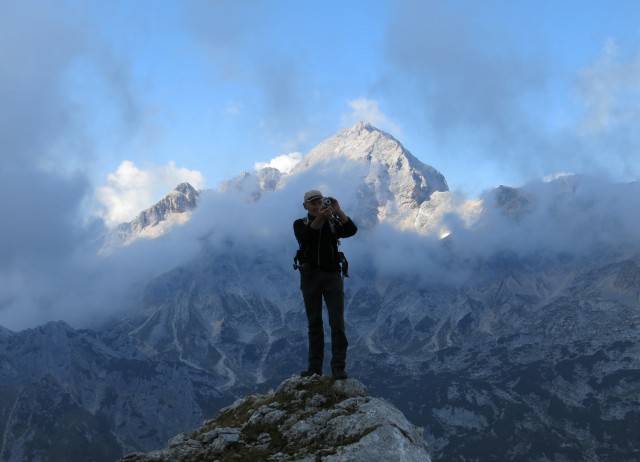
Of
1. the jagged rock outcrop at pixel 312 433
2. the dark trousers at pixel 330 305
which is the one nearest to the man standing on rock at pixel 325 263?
the dark trousers at pixel 330 305

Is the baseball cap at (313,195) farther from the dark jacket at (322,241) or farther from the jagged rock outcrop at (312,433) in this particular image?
the jagged rock outcrop at (312,433)

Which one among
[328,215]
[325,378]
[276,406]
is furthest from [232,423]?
[328,215]

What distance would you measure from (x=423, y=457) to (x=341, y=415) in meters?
2.69

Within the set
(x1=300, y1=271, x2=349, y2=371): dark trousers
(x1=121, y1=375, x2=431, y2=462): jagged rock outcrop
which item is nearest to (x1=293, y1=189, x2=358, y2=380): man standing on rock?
(x1=300, y1=271, x2=349, y2=371): dark trousers

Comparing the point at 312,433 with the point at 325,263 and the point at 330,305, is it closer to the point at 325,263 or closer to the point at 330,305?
the point at 330,305

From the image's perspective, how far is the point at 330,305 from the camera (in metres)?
24.3

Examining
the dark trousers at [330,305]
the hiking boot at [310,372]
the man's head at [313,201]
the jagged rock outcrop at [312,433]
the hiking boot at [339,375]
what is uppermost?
the man's head at [313,201]

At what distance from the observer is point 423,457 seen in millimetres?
19094

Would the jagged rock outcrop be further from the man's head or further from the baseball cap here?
the baseball cap

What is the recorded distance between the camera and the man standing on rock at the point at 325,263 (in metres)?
23.7

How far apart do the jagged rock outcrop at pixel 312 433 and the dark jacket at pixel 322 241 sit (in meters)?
4.05

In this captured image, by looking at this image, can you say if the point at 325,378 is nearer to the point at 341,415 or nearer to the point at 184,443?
the point at 341,415

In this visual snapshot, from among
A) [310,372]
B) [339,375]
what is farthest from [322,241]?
[310,372]

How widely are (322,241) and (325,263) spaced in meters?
0.79
